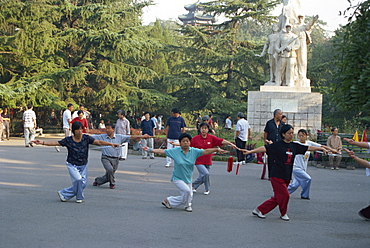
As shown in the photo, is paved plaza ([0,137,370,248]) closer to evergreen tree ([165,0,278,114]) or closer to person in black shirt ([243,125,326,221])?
person in black shirt ([243,125,326,221])

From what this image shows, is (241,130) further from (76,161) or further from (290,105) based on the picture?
(290,105)

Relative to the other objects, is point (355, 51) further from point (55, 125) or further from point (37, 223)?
point (55, 125)

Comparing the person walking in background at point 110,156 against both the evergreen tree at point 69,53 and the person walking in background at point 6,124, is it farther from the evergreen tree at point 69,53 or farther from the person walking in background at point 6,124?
the evergreen tree at point 69,53

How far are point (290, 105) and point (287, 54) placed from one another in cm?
243

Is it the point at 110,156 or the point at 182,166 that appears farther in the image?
the point at 110,156

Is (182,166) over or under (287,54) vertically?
under

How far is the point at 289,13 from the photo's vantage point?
23.3 m

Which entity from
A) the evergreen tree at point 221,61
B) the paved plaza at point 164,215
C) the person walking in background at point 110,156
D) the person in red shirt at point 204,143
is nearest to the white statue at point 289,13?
the evergreen tree at point 221,61

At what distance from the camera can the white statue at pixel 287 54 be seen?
2295 centimetres

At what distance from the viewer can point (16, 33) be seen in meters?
27.3

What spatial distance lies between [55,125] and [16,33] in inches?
342

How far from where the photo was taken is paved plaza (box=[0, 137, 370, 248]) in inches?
248

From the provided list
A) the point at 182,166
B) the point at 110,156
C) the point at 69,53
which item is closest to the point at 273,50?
the point at 69,53

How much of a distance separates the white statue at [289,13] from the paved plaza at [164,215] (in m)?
12.2
